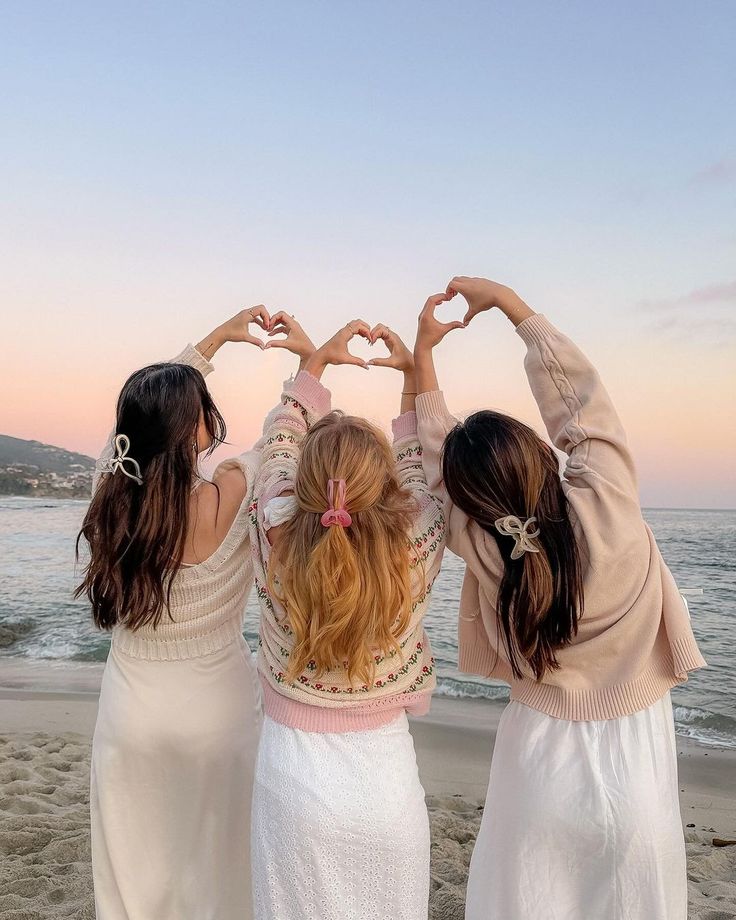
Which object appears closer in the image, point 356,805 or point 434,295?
point 356,805

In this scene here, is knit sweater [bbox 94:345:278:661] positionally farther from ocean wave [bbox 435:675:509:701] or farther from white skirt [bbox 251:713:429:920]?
ocean wave [bbox 435:675:509:701]

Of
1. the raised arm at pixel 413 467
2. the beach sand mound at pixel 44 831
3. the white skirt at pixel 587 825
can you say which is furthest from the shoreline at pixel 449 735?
the raised arm at pixel 413 467

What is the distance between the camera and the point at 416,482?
83.0 inches

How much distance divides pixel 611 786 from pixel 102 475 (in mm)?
1613

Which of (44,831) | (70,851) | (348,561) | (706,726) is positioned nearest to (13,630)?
(44,831)

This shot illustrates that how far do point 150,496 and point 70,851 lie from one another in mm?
2120

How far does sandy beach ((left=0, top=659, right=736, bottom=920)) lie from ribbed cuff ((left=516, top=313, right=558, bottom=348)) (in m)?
2.25

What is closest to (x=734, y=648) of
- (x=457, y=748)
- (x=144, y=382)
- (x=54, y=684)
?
(x=457, y=748)

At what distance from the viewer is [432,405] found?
2.23 meters

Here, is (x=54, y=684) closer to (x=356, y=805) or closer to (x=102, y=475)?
(x=102, y=475)

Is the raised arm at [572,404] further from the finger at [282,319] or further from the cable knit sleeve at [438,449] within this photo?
the finger at [282,319]

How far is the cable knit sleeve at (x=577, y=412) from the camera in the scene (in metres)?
1.92

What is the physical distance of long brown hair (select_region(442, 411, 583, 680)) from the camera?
6.09ft

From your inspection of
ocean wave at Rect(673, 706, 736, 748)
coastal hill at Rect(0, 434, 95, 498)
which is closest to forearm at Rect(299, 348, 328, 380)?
ocean wave at Rect(673, 706, 736, 748)
